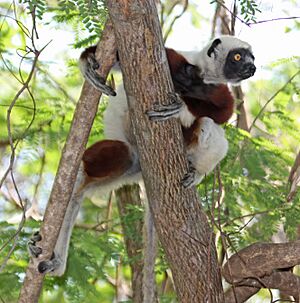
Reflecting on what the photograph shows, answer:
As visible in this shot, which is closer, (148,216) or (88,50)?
(88,50)

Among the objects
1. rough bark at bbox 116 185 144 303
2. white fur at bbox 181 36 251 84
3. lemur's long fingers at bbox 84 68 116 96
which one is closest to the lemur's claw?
lemur's long fingers at bbox 84 68 116 96

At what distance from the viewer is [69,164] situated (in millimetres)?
3875

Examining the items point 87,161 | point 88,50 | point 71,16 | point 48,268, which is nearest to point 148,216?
point 87,161

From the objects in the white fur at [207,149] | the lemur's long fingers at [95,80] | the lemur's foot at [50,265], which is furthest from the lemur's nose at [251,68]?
the lemur's foot at [50,265]

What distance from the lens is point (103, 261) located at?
5.27 metres

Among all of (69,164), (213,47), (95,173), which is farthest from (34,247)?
(213,47)

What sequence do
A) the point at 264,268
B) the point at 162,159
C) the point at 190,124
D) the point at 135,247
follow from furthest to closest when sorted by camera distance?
the point at 135,247
the point at 190,124
the point at 264,268
the point at 162,159

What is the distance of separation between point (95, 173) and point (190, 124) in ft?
2.51

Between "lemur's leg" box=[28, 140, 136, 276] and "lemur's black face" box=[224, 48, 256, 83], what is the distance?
38.9 inches

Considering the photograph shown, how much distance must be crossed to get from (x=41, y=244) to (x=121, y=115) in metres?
1.31

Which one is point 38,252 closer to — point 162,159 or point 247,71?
point 162,159

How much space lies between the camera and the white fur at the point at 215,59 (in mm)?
4949

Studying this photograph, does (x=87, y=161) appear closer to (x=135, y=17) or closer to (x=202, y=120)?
(x=202, y=120)

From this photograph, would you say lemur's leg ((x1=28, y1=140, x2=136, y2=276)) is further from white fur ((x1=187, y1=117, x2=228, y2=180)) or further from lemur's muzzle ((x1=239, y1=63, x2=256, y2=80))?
lemur's muzzle ((x1=239, y1=63, x2=256, y2=80))
